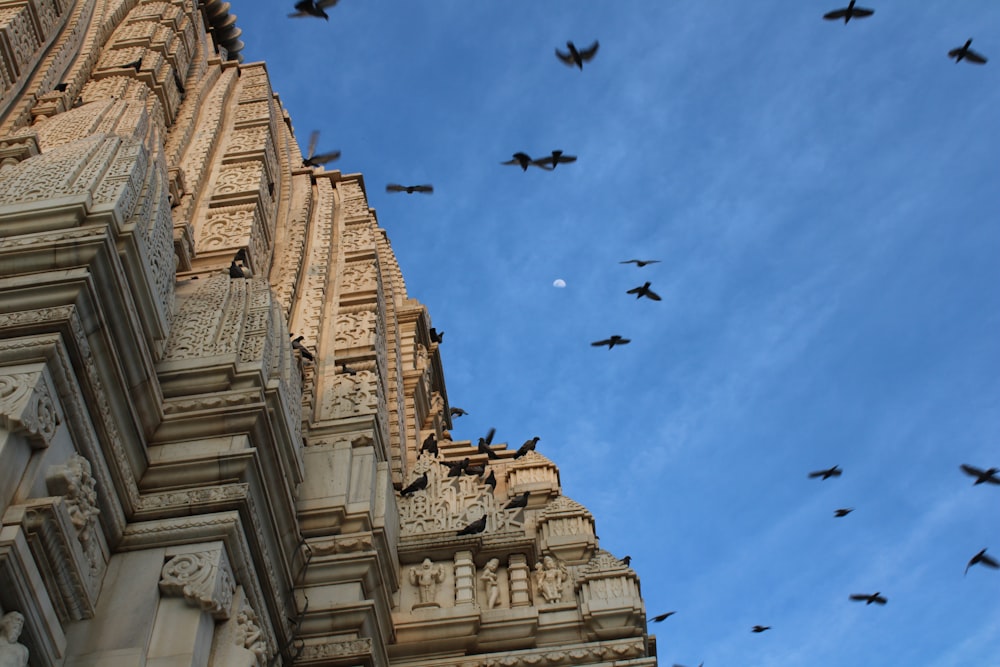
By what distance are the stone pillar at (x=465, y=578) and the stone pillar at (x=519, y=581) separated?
491 mm

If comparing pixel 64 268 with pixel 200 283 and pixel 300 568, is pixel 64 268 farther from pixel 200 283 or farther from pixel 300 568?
pixel 300 568

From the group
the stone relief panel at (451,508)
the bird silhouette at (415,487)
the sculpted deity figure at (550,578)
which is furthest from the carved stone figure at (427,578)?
the bird silhouette at (415,487)

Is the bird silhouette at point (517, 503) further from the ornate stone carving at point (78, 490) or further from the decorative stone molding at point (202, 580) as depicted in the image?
the ornate stone carving at point (78, 490)

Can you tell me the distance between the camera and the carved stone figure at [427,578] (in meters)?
15.3

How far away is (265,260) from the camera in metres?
20.0

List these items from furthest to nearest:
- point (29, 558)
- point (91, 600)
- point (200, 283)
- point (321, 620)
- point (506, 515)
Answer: point (506, 515) < point (200, 283) < point (321, 620) < point (91, 600) < point (29, 558)

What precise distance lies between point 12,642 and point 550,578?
7984 mm

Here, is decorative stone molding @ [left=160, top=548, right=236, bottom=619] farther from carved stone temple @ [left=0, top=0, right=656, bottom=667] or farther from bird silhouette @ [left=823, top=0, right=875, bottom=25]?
bird silhouette @ [left=823, top=0, right=875, bottom=25]

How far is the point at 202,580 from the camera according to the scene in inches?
412

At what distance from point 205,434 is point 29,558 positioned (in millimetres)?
2958

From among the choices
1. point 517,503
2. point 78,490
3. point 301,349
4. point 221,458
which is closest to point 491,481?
point 517,503

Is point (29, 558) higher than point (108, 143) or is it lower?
lower

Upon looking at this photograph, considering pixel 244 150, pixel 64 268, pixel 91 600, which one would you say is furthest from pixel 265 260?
pixel 91 600

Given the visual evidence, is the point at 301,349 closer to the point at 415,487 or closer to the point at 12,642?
the point at 415,487
